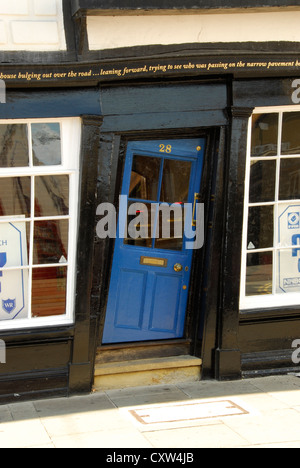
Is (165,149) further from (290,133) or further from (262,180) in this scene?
(290,133)

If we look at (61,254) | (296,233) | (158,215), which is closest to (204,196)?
(158,215)

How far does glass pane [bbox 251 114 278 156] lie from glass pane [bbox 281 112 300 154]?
0.30 feet

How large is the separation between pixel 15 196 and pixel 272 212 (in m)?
2.71

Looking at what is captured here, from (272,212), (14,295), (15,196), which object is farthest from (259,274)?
(15,196)

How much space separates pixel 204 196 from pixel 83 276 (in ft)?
5.07

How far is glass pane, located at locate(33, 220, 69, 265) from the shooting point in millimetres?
6746

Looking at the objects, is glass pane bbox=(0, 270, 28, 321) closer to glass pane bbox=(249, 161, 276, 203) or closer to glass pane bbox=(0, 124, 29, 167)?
glass pane bbox=(0, 124, 29, 167)

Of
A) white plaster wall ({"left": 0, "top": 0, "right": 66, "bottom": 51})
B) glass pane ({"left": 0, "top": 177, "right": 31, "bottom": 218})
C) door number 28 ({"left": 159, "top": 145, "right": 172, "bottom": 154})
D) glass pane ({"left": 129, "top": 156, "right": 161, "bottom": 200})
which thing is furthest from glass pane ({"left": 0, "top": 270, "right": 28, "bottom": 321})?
white plaster wall ({"left": 0, "top": 0, "right": 66, "bottom": 51})

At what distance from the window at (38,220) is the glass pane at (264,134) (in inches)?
72.9

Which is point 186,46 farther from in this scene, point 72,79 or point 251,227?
point 251,227

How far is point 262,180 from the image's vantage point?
735 cm

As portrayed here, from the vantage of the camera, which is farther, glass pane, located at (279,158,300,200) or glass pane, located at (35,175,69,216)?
glass pane, located at (279,158,300,200)

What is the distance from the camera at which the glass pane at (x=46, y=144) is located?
6.61 metres

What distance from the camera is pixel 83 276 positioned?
22.3 feet
